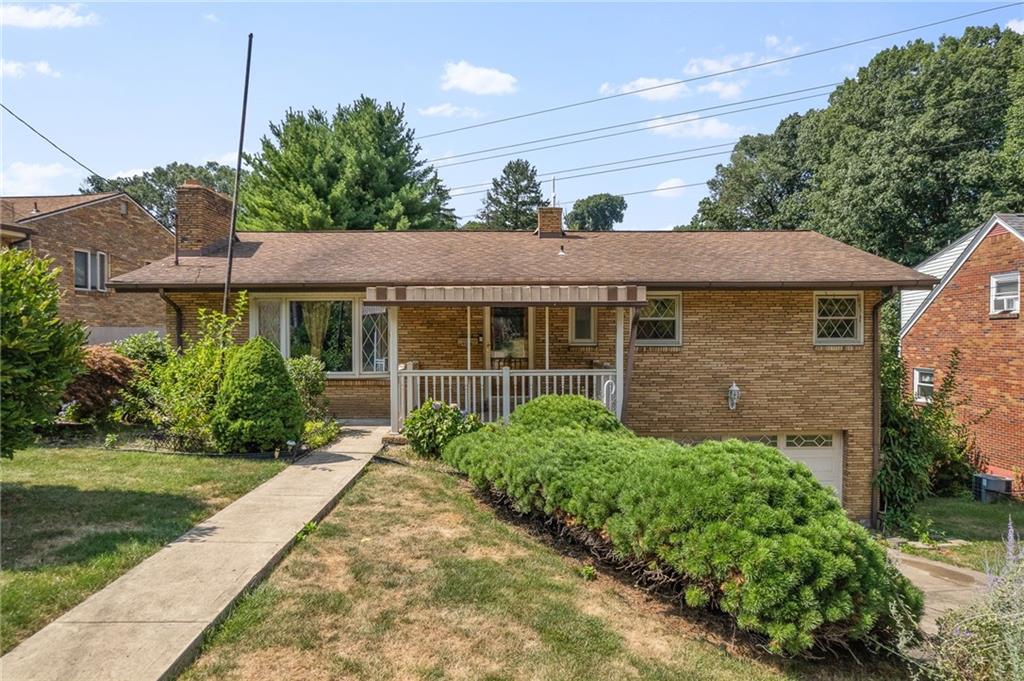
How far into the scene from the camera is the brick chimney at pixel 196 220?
11609mm

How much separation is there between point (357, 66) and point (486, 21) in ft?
8.28

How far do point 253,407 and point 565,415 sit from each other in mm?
4235

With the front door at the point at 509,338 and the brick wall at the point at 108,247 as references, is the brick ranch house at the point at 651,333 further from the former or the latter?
the brick wall at the point at 108,247

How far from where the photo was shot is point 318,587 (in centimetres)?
404

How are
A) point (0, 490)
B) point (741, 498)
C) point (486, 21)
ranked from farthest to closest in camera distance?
1. point (486, 21)
2. point (0, 490)
3. point (741, 498)

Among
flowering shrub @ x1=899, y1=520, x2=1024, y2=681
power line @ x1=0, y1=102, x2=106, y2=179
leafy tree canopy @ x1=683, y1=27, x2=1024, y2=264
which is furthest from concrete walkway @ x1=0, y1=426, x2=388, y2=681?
leafy tree canopy @ x1=683, y1=27, x2=1024, y2=264

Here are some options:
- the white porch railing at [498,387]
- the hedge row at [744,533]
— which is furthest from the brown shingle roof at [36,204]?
the hedge row at [744,533]

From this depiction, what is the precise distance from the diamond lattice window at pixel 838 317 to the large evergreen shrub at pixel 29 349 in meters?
Answer: 11.4

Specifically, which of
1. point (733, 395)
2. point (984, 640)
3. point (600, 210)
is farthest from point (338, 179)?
point (600, 210)

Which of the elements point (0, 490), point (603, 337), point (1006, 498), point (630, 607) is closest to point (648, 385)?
point (603, 337)

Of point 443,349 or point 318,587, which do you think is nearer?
point 318,587

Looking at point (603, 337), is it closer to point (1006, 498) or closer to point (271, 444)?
point (271, 444)

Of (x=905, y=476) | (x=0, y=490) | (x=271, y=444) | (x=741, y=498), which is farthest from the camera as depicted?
(x=905, y=476)

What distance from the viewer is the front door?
1092 cm
